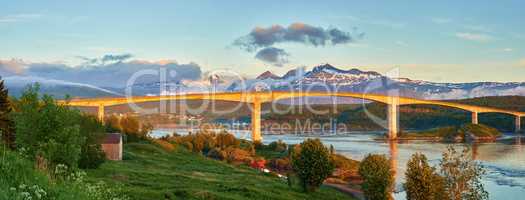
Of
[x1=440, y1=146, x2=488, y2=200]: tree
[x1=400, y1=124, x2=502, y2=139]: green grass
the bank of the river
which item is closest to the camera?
[x1=440, y1=146, x2=488, y2=200]: tree

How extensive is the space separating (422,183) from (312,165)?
26.8 ft

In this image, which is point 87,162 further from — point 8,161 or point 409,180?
point 8,161

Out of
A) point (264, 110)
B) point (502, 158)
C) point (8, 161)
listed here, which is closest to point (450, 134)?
point (502, 158)

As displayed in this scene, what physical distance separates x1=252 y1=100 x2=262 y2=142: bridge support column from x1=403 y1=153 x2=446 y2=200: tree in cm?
5190

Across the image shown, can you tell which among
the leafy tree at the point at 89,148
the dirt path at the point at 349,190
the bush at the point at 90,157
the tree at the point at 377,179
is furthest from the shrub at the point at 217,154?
the bush at the point at 90,157

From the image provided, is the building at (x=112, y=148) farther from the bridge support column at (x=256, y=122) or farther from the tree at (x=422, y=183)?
the bridge support column at (x=256, y=122)

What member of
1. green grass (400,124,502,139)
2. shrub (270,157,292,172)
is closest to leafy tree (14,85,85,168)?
shrub (270,157,292,172)

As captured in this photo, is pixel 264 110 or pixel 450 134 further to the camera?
pixel 264 110

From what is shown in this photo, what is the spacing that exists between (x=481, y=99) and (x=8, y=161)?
195m

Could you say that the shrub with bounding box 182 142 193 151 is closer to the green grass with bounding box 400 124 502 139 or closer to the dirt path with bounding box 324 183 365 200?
the dirt path with bounding box 324 183 365 200

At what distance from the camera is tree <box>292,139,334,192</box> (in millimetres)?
34219

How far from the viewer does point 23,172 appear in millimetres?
7344

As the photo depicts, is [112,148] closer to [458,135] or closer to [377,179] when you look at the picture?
Result: [377,179]

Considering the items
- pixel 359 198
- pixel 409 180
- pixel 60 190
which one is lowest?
pixel 359 198
